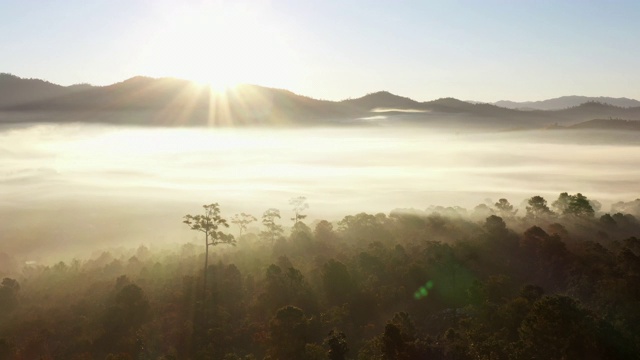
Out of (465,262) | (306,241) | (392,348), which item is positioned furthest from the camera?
(306,241)

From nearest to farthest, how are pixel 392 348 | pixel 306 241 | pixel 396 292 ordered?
1. pixel 392 348
2. pixel 396 292
3. pixel 306 241

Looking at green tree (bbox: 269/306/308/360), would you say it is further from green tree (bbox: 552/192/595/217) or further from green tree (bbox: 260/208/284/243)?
green tree (bbox: 552/192/595/217)

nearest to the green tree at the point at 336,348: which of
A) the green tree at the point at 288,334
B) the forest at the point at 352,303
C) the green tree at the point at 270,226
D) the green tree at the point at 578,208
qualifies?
the forest at the point at 352,303

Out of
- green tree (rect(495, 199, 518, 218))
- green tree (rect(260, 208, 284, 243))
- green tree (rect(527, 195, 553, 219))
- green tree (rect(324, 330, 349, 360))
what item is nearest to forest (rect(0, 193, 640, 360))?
green tree (rect(324, 330, 349, 360))

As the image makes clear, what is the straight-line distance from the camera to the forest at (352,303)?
69.2 metres

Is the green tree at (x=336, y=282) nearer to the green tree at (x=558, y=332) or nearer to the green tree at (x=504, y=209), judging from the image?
the green tree at (x=558, y=332)

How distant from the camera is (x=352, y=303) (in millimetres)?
91000

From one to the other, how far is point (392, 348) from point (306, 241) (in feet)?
201

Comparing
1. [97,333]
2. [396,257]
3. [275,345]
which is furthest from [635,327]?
[97,333]

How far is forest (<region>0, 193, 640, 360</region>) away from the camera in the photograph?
69250 millimetres

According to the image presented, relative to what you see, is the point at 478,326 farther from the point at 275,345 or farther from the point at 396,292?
the point at 275,345

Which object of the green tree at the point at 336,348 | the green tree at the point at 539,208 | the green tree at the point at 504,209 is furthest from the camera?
the green tree at the point at 504,209

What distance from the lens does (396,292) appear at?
3625 inches

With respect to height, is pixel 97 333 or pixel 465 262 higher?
pixel 465 262
